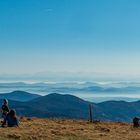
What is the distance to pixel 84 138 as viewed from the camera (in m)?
38.1

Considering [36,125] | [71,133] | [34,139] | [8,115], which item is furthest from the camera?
[36,125]

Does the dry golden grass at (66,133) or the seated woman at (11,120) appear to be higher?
the seated woman at (11,120)

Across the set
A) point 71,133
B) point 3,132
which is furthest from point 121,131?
point 3,132

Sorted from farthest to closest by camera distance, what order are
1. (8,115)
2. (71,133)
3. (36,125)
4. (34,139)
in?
(36,125) < (8,115) < (71,133) < (34,139)

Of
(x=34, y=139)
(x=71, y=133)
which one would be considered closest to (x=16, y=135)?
(x=34, y=139)

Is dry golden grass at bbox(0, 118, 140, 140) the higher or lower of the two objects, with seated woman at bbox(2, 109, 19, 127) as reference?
lower

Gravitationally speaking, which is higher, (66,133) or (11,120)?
(11,120)

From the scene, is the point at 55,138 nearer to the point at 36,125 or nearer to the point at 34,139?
the point at 34,139

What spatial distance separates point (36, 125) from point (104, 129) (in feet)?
22.1

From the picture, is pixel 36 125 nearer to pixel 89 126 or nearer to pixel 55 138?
pixel 89 126

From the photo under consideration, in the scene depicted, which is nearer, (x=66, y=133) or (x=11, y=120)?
(x=66, y=133)

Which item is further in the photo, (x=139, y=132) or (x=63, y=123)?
(x=63, y=123)

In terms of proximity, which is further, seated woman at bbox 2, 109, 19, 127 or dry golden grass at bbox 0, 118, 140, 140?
seated woman at bbox 2, 109, 19, 127

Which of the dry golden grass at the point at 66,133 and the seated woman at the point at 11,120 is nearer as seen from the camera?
the dry golden grass at the point at 66,133
